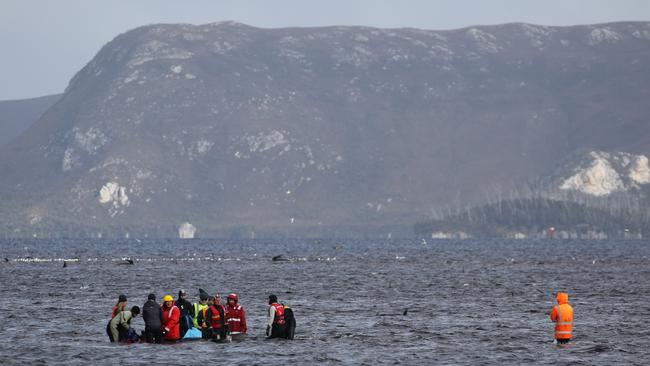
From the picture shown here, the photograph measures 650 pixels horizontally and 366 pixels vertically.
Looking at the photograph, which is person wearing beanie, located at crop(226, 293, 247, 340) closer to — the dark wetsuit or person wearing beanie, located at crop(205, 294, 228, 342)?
person wearing beanie, located at crop(205, 294, 228, 342)

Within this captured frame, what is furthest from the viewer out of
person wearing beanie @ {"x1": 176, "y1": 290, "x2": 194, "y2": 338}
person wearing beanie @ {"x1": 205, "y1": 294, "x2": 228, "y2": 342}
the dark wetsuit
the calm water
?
person wearing beanie @ {"x1": 176, "y1": 290, "x2": 194, "y2": 338}

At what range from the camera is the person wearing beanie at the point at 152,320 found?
57312 mm

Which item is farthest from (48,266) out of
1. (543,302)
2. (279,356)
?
(279,356)

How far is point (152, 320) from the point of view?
58.2m

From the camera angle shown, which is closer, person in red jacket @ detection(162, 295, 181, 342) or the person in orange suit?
the person in orange suit

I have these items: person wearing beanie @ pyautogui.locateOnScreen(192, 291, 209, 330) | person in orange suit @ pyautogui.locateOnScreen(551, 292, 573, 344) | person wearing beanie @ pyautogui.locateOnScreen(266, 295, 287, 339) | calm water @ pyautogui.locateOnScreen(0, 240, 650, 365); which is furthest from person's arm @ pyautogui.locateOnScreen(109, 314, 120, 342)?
person in orange suit @ pyautogui.locateOnScreen(551, 292, 573, 344)

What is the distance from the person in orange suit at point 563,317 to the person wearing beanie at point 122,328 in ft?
66.0

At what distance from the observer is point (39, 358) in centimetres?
5512

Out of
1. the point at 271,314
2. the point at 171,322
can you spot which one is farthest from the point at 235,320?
the point at 171,322

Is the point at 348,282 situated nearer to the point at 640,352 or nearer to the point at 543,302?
the point at 543,302

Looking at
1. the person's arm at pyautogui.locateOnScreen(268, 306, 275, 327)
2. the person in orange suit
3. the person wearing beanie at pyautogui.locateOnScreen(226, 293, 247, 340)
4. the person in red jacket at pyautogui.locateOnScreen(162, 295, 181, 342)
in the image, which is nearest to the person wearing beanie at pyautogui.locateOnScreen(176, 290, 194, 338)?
the person in red jacket at pyautogui.locateOnScreen(162, 295, 181, 342)

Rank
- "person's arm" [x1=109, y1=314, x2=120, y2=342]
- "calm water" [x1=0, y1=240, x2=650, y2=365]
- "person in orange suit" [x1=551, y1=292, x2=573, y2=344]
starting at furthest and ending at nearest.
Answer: "person's arm" [x1=109, y1=314, x2=120, y2=342] → "calm water" [x1=0, y1=240, x2=650, y2=365] → "person in orange suit" [x1=551, y1=292, x2=573, y2=344]

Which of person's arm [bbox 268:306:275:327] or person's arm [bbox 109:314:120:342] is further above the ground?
person's arm [bbox 268:306:275:327]

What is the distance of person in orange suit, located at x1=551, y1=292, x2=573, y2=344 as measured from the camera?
54844 millimetres
